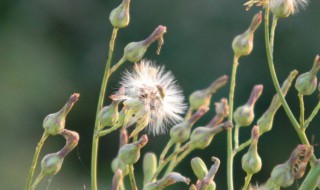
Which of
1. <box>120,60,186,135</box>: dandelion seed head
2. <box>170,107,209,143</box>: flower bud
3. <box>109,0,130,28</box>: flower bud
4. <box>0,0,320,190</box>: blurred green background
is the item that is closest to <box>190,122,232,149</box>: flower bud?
<box>170,107,209,143</box>: flower bud

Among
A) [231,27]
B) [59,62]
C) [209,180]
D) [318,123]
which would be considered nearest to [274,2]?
[209,180]

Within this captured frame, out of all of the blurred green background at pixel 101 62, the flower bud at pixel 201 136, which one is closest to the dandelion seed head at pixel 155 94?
the flower bud at pixel 201 136

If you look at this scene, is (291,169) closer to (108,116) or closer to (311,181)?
(311,181)

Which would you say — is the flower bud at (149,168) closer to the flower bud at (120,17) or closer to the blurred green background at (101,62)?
the flower bud at (120,17)

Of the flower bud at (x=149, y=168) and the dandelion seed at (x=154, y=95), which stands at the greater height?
the dandelion seed at (x=154, y=95)

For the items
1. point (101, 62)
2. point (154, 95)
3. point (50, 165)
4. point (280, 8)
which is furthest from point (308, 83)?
point (101, 62)

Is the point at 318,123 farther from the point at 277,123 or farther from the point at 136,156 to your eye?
the point at 136,156
